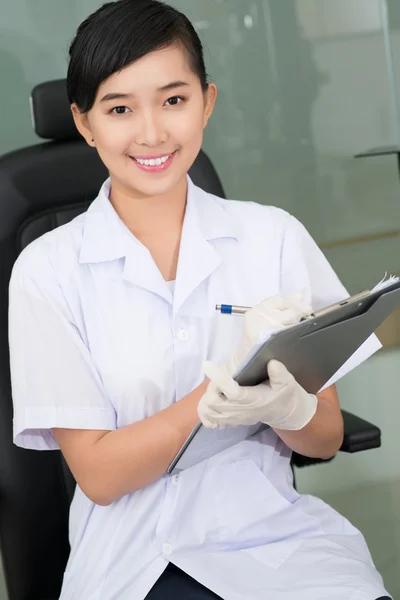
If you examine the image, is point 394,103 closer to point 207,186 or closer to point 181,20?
point 207,186

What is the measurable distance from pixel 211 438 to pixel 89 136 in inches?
20.5

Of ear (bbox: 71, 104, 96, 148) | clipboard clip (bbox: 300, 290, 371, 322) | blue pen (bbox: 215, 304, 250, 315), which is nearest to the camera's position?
clipboard clip (bbox: 300, 290, 371, 322)

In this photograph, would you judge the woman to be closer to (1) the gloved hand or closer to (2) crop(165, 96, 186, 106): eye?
(2) crop(165, 96, 186, 106): eye

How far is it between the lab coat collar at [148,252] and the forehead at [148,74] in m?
0.21

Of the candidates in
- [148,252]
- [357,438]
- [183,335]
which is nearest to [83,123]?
[148,252]

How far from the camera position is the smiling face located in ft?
4.31

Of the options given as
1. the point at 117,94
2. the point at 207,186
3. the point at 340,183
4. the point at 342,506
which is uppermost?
the point at 117,94

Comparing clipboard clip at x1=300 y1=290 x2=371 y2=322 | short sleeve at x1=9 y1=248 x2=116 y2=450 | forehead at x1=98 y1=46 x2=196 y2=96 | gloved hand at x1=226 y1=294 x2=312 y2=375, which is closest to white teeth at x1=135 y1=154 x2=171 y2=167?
forehead at x1=98 y1=46 x2=196 y2=96

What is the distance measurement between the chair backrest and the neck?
0.79 ft

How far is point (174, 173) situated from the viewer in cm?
138

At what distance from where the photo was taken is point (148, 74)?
1.31 m

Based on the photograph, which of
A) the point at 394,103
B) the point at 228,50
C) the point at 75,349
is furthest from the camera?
the point at 394,103

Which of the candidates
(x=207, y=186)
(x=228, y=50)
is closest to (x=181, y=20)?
(x=207, y=186)

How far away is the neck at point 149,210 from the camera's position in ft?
4.75
